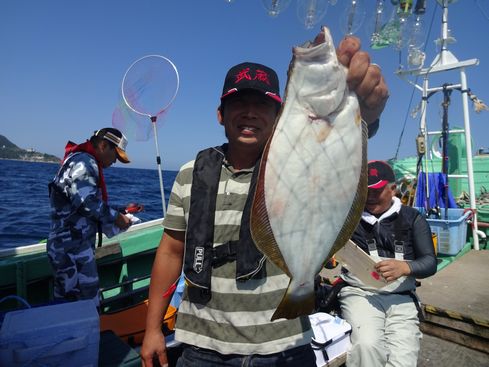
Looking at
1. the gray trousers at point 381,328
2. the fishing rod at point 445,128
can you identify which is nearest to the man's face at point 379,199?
the gray trousers at point 381,328

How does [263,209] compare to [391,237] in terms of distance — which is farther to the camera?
[391,237]

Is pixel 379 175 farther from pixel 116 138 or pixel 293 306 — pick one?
pixel 116 138

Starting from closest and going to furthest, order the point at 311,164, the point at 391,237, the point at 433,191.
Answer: the point at 311,164 → the point at 391,237 → the point at 433,191

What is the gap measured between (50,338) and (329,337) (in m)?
2.23

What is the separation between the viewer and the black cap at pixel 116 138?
419cm

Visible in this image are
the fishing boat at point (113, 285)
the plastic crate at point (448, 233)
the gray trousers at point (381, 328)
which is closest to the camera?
the gray trousers at point (381, 328)

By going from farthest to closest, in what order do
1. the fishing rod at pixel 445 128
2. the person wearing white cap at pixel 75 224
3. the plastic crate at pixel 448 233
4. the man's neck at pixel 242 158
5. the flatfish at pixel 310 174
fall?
the fishing rod at pixel 445 128 < the plastic crate at pixel 448 233 < the person wearing white cap at pixel 75 224 < the man's neck at pixel 242 158 < the flatfish at pixel 310 174

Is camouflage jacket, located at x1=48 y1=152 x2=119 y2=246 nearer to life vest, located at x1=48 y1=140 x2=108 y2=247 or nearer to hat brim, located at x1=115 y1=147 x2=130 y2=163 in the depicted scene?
life vest, located at x1=48 y1=140 x2=108 y2=247

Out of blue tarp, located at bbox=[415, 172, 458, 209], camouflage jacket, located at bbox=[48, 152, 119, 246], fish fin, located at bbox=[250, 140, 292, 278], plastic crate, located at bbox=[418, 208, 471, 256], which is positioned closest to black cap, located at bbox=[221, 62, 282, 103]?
fish fin, located at bbox=[250, 140, 292, 278]

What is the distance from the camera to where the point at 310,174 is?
4.50 ft

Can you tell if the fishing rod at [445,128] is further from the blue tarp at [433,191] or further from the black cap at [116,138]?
the black cap at [116,138]

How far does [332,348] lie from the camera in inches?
123

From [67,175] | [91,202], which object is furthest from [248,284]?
[67,175]

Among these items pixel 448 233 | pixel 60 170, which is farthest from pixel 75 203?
pixel 448 233
